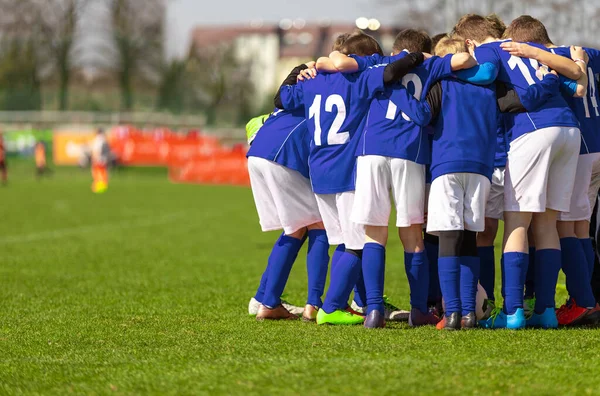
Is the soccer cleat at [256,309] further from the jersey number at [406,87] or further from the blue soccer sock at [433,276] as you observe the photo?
the jersey number at [406,87]

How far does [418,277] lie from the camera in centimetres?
654

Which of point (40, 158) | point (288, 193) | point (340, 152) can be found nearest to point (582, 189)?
point (340, 152)

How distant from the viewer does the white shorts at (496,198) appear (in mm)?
6430

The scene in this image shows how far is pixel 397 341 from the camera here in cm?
569

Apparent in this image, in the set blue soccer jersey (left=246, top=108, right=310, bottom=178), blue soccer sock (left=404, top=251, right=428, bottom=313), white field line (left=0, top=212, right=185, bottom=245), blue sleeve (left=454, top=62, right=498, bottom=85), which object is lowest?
white field line (left=0, top=212, right=185, bottom=245)

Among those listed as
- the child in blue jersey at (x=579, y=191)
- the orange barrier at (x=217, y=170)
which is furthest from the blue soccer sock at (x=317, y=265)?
the orange barrier at (x=217, y=170)

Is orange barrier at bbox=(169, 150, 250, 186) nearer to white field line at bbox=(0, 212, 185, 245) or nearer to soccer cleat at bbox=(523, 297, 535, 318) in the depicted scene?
white field line at bbox=(0, 212, 185, 245)

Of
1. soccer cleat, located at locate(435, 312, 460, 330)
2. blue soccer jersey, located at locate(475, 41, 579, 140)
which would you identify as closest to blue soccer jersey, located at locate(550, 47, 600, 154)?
blue soccer jersey, located at locate(475, 41, 579, 140)

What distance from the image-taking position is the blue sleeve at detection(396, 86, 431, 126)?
622 centimetres

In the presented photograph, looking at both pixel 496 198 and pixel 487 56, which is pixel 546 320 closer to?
pixel 496 198

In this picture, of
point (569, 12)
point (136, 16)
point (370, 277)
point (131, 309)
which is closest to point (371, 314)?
point (370, 277)

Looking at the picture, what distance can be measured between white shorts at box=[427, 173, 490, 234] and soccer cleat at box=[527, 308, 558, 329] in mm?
740

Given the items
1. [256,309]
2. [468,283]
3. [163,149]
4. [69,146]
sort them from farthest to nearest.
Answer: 1. [69,146]
2. [163,149]
3. [256,309]
4. [468,283]

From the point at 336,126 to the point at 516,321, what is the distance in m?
1.71
